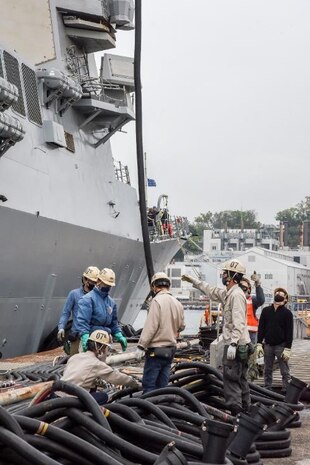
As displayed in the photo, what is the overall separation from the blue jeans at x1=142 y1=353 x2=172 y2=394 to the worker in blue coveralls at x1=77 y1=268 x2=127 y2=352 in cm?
98

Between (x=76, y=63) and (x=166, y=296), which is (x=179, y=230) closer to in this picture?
(x=76, y=63)

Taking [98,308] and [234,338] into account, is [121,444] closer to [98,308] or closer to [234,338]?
[234,338]

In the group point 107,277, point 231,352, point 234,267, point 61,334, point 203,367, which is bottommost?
point 203,367

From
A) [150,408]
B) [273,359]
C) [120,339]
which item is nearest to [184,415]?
[150,408]

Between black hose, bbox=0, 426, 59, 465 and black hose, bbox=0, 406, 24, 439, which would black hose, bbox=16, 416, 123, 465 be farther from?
black hose, bbox=0, 426, 59, 465

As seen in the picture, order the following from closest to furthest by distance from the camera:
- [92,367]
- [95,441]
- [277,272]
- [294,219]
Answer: [95,441] < [92,367] < [277,272] < [294,219]

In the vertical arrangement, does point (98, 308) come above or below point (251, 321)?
below

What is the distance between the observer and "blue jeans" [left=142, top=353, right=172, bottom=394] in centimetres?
913

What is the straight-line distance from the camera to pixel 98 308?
10.2 meters

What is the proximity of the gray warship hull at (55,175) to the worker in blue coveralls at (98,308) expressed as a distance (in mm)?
5669

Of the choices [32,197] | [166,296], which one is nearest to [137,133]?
[32,197]

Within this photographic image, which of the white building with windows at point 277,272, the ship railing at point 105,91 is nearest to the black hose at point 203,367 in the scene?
the ship railing at point 105,91

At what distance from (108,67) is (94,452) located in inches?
813

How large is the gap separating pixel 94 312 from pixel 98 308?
6cm
